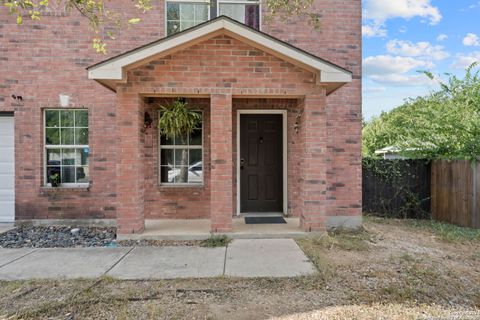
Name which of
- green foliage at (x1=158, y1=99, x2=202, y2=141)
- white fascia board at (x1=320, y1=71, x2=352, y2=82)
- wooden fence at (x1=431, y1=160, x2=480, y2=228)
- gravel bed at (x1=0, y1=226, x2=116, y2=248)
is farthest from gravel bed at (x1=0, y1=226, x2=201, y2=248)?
wooden fence at (x1=431, y1=160, x2=480, y2=228)

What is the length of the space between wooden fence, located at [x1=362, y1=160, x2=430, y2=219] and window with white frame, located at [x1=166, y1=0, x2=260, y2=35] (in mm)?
4885

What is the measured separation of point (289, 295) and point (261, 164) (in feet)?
13.0

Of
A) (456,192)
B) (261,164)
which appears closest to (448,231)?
(456,192)

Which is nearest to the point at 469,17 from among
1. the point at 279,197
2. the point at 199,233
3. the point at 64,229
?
the point at 279,197

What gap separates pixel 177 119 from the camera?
21.1ft

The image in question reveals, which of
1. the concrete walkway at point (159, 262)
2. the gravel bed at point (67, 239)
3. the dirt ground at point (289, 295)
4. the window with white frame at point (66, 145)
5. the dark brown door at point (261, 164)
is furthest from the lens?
the dark brown door at point (261, 164)

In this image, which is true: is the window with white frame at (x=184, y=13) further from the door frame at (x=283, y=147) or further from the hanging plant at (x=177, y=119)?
the door frame at (x=283, y=147)

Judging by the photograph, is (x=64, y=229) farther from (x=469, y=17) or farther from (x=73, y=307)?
(x=469, y=17)

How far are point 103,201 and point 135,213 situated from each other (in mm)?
1838

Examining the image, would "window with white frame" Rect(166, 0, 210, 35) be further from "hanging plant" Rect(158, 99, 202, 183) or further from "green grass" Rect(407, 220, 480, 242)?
"green grass" Rect(407, 220, 480, 242)

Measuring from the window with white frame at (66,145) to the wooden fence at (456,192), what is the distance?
8633 mm

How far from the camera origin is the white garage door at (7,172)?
7.18 m

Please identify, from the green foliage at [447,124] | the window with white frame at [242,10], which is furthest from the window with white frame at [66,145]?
the green foliage at [447,124]

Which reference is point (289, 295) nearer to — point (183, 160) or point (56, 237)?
point (183, 160)
